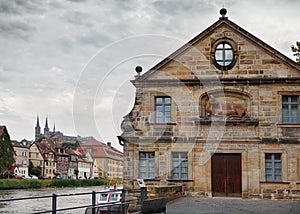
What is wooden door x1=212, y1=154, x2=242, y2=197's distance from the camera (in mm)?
21188

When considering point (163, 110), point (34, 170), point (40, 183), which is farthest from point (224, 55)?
point (34, 170)

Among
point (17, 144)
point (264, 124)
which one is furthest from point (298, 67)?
point (17, 144)

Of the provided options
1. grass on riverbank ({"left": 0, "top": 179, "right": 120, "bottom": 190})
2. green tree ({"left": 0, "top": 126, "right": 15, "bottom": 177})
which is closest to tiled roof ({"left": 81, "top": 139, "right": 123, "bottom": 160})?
grass on riverbank ({"left": 0, "top": 179, "right": 120, "bottom": 190})

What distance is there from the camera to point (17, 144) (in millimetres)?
99188

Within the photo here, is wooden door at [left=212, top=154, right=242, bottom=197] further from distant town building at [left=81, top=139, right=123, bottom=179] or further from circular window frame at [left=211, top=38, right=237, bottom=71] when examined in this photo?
distant town building at [left=81, top=139, right=123, bottom=179]

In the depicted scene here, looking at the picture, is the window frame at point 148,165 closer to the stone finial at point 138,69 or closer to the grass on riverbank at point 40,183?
the stone finial at point 138,69

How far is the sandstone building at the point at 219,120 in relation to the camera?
21.0 meters

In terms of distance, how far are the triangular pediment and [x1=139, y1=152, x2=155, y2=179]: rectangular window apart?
352 cm

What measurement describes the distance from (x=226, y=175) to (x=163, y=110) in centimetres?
406

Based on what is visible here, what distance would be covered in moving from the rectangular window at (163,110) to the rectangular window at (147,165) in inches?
64.1

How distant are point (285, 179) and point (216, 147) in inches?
127

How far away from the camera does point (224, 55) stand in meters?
22.2

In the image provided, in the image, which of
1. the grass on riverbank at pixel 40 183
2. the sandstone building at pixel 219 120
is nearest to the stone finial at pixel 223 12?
the sandstone building at pixel 219 120

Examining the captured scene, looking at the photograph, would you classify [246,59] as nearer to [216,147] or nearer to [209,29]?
[209,29]
